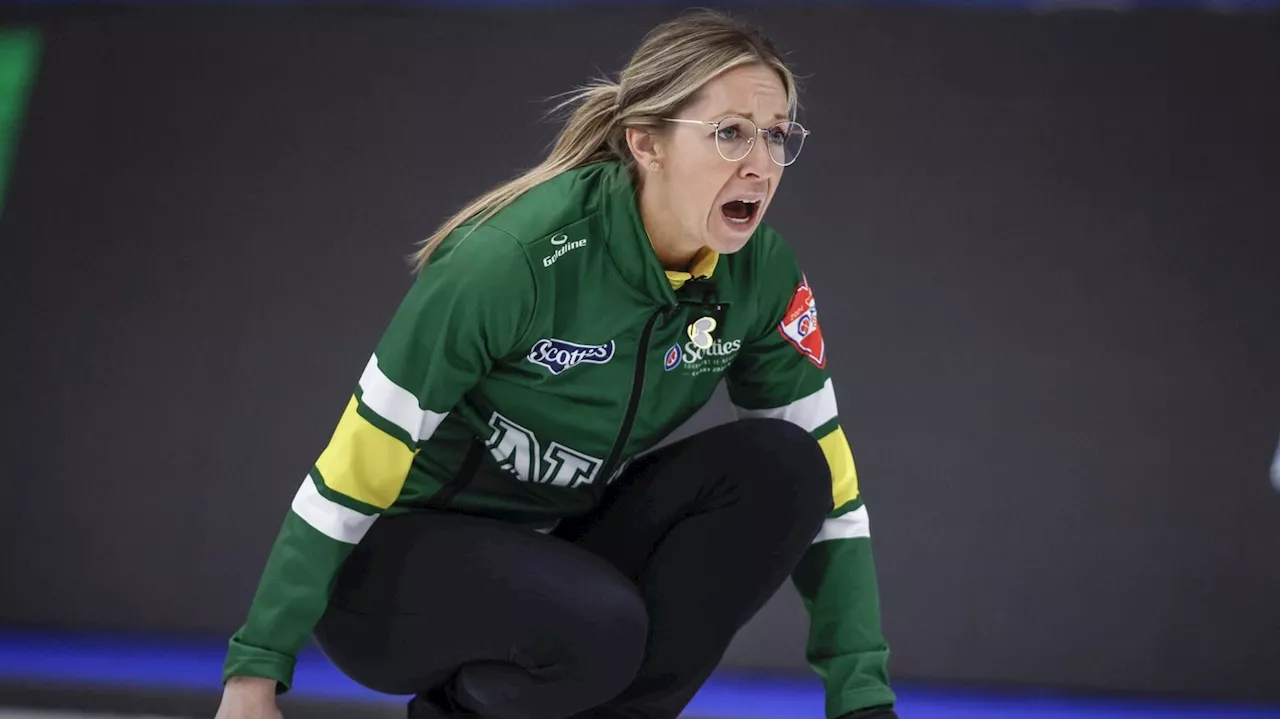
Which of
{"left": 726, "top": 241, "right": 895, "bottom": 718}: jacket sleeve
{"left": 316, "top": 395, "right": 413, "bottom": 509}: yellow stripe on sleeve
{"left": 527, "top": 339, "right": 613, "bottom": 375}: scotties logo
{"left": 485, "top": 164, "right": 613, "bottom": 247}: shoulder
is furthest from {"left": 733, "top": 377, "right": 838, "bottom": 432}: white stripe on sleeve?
{"left": 316, "top": 395, "right": 413, "bottom": 509}: yellow stripe on sleeve

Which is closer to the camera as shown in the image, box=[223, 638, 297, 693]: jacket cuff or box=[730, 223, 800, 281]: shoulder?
box=[223, 638, 297, 693]: jacket cuff

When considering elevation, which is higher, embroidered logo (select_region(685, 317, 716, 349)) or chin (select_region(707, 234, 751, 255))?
chin (select_region(707, 234, 751, 255))

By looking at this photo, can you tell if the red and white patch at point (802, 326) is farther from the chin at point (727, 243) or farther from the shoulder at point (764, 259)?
the chin at point (727, 243)

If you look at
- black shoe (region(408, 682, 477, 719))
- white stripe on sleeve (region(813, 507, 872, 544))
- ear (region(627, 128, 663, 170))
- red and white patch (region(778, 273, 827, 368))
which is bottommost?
black shoe (region(408, 682, 477, 719))

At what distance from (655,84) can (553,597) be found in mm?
568

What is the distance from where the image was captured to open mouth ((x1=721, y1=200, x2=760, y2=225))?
140 centimetres

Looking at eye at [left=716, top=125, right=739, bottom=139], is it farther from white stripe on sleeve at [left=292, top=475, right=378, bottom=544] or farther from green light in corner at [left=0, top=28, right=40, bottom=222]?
green light in corner at [left=0, top=28, right=40, bottom=222]

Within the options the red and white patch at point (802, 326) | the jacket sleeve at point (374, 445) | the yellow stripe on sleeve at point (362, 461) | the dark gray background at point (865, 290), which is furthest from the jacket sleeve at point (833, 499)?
the dark gray background at point (865, 290)

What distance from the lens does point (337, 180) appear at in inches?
102

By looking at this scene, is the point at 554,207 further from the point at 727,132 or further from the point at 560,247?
the point at 727,132

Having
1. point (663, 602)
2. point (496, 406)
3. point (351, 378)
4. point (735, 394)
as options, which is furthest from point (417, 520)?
point (351, 378)

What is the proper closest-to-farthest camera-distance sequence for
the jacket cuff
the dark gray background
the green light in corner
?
1. the jacket cuff
2. the dark gray background
3. the green light in corner

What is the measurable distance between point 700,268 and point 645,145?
0.50 feet

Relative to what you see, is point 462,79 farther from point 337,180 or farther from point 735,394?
point 735,394
